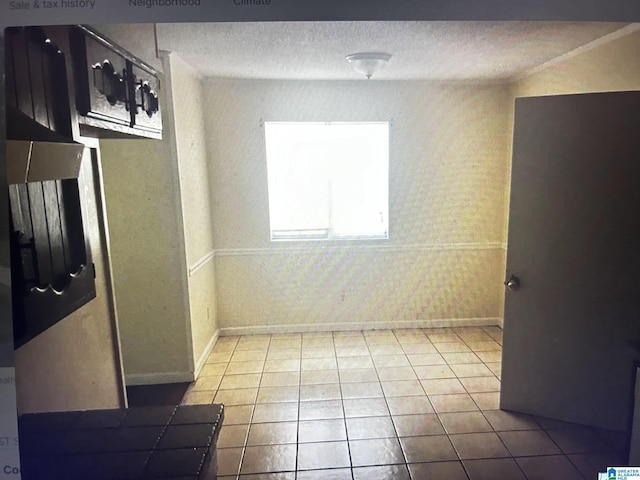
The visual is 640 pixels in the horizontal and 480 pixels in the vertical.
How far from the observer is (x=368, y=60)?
56.2 inches

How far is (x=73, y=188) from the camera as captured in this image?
2.21 ft

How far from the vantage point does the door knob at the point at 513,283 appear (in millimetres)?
1422

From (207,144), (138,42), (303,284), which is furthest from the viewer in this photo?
(303,284)

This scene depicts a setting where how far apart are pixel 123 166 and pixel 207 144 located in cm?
69

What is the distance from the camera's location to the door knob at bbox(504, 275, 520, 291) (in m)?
1.42

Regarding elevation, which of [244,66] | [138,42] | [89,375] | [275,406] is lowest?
[275,406]

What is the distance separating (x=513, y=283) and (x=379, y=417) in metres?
0.77

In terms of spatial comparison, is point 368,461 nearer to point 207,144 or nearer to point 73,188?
point 73,188

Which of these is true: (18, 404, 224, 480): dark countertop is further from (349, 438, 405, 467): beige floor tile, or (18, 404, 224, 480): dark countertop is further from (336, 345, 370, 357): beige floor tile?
(336, 345, 370, 357): beige floor tile

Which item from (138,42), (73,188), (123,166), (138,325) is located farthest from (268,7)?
(138,325)

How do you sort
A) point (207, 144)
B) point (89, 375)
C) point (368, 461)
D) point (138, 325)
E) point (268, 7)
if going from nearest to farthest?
point (268, 7) < point (89, 375) < point (368, 461) < point (138, 325) < point (207, 144)

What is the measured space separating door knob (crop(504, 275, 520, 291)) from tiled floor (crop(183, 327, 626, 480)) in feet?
1.67

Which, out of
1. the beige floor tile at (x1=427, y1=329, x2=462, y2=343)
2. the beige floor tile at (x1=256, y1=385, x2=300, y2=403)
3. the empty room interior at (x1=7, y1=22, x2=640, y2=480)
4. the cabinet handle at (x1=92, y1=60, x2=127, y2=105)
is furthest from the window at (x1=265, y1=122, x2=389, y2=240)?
the cabinet handle at (x1=92, y1=60, x2=127, y2=105)

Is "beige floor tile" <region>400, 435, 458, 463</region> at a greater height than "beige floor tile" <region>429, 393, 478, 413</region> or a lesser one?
greater
